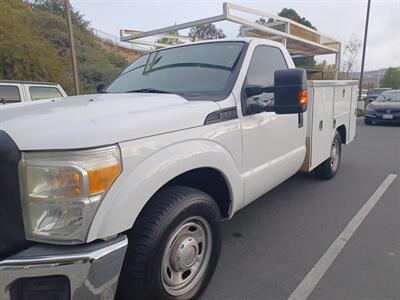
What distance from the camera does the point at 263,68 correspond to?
10.3ft

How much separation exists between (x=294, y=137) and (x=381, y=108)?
37.7 feet

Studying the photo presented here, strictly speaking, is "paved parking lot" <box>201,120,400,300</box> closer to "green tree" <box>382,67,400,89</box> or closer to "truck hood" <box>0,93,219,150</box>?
"truck hood" <box>0,93,219,150</box>

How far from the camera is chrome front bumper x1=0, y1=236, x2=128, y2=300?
1470mm

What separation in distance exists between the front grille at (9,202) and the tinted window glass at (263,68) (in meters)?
1.84

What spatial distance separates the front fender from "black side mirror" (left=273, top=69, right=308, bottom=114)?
25.3 inches

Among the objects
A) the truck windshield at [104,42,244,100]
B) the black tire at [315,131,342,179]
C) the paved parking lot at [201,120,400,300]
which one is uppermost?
the truck windshield at [104,42,244,100]

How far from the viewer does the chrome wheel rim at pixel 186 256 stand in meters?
2.10

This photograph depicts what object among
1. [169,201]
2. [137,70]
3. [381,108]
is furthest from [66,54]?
[169,201]

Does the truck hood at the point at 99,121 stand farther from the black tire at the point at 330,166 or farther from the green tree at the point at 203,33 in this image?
the green tree at the point at 203,33

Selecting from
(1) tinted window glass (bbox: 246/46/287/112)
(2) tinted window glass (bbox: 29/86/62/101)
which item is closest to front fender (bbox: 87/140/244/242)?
(1) tinted window glass (bbox: 246/46/287/112)

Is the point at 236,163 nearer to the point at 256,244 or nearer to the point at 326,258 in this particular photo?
the point at 256,244

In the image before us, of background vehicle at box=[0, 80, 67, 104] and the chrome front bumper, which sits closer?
the chrome front bumper

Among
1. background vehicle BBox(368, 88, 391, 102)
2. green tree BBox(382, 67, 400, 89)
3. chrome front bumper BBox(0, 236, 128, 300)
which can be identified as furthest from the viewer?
green tree BBox(382, 67, 400, 89)

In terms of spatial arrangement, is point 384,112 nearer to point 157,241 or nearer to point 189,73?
point 189,73
